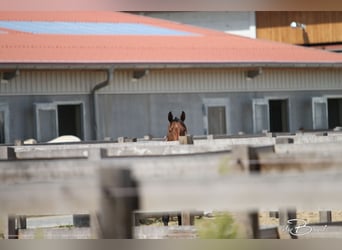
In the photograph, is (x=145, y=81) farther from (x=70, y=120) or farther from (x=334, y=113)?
(x=334, y=113)

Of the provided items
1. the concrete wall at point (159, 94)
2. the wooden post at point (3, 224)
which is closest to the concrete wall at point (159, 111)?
the concrete wall at point (159, 94)

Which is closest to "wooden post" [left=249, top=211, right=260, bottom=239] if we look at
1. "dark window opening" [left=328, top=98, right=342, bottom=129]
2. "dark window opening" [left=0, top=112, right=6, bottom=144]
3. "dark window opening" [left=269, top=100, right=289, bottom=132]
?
"dark window opening" [left=0, top=112, right=6, bottom=144]

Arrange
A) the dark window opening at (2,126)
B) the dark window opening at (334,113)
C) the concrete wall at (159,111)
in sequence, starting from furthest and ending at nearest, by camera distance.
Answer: the dark window opening at (334,113)
the concrete wall at (159,111)
the dark window opening at (2,126)

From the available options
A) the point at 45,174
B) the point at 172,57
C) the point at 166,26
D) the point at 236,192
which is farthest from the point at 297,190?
the point at 166,26

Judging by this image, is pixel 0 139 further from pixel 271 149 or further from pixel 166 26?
pixel 271 149

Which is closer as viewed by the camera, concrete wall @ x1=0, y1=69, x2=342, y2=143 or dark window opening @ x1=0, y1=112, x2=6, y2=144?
dark window opening @ x1=0, y1=112, x2=6, y2=144

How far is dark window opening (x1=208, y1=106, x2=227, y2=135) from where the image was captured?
15.2 meters

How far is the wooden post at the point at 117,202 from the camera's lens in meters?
1.80

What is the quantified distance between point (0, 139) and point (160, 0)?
1085 centimetres

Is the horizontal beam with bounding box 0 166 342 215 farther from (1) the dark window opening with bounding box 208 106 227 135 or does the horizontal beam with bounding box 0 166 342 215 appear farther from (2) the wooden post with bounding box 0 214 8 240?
(1) the dark window opening with bounding box 208 106 227 135

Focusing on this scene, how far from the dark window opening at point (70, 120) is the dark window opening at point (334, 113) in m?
5.33

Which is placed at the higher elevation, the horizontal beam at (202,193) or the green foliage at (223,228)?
the horizontal beam at (202,193)

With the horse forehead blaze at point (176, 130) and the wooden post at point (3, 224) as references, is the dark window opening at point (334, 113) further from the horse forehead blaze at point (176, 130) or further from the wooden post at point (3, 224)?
the wooden post at point (3, 224)

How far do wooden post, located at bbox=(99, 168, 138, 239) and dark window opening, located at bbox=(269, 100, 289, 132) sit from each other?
46.7 feet
